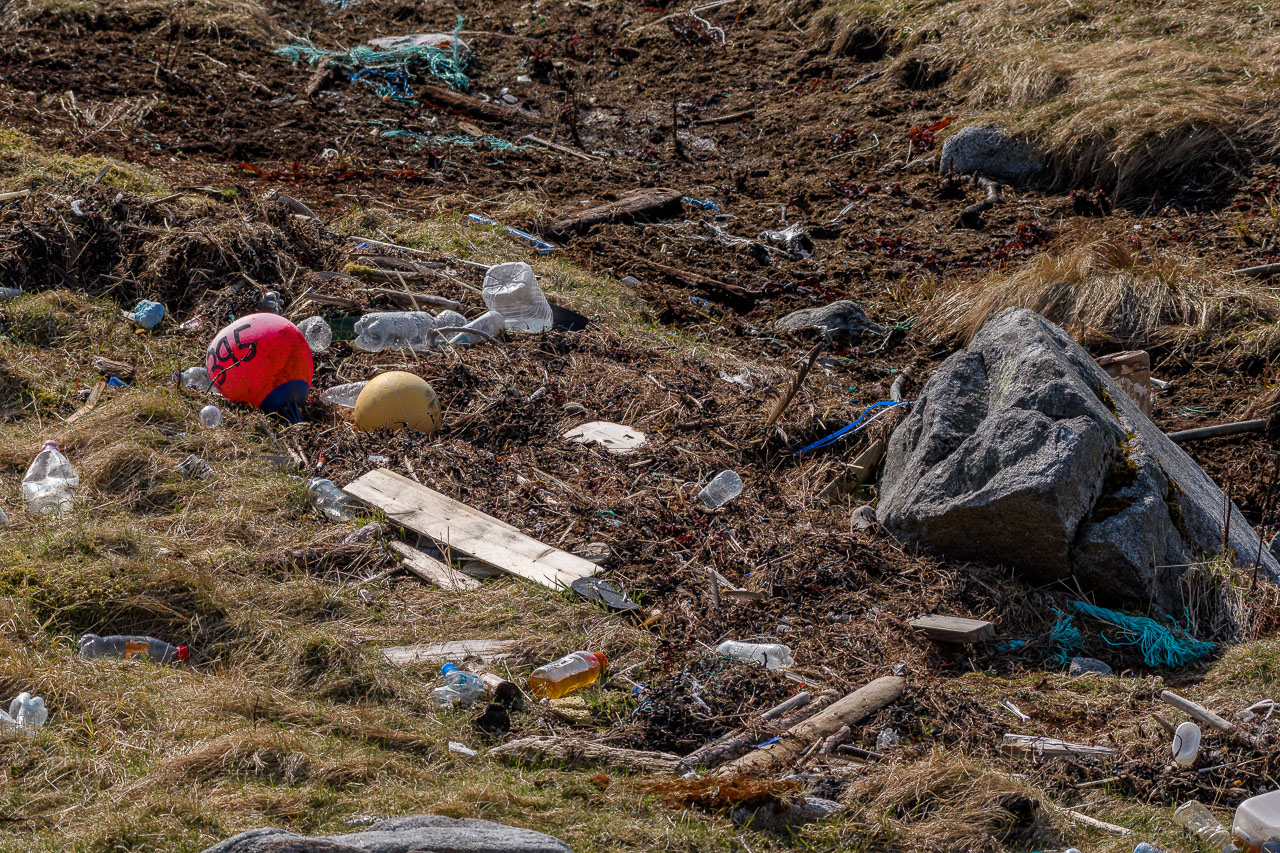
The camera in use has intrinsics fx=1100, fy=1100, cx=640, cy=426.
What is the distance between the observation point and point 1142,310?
660cm

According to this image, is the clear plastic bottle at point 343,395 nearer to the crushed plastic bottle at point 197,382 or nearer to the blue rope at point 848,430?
the crushed plastic bottle at point 197,382

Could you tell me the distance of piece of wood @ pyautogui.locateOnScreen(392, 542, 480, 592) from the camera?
166 inches

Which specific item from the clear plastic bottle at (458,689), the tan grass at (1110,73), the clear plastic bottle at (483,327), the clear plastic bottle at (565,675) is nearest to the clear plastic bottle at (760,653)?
the clear plastic bottle at (565,675)

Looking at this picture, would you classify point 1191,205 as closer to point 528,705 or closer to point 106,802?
point 528,705

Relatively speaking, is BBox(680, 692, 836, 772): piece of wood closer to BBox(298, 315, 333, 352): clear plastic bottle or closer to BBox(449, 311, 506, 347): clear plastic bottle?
BBox(449, 311, 506, 347): clear plastic bottle

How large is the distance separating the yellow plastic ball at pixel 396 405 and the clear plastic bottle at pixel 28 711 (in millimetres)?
2385

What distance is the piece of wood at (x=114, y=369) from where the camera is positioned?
561 centimetres

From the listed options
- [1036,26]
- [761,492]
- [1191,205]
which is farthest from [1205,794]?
[1036,26]

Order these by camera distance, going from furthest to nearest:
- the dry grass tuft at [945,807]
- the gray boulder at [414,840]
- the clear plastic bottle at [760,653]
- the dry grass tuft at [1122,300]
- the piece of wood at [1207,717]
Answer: the dry grass tuft at [1122,300] < the clear plastic bottle at [760,653] < the piece of wood at [1207,717] < the dry grass tuft at [945,807] < the gray boulder at [414,840]

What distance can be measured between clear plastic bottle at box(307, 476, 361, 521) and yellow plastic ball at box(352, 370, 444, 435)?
0.60 metres

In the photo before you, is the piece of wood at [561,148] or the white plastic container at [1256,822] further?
the piece of wood at [561,148]

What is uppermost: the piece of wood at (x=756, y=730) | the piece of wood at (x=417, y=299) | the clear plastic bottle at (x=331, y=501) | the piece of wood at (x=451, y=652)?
the piece of wood at (x=756, y=730)

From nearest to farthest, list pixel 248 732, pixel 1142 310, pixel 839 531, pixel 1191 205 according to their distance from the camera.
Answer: pixel 248 732 → pixel 839 531 → pixel 1142 310 → pixel 1191 205

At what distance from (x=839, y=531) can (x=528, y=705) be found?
1.74 metres
